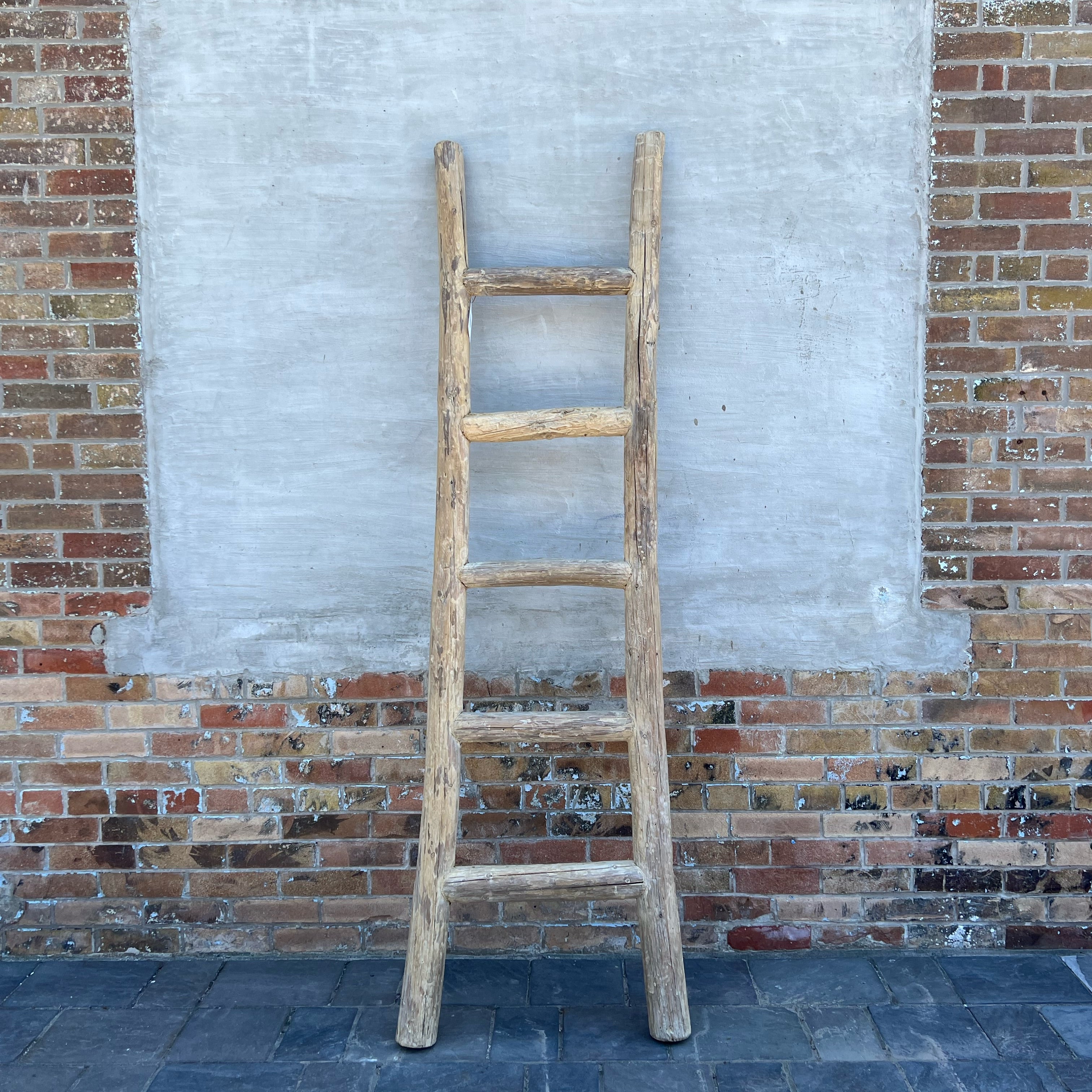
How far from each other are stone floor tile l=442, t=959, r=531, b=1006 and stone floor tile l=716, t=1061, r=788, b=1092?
51 centimetres

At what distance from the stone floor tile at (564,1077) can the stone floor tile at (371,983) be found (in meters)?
0.44

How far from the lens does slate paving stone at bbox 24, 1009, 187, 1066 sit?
2.06 meters

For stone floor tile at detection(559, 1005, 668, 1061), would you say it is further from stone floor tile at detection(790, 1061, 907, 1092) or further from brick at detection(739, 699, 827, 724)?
brick at detection(739, 699, 827, 724)

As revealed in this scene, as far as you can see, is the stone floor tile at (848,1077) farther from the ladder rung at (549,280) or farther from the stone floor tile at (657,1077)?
the ladder rung at (549,280)

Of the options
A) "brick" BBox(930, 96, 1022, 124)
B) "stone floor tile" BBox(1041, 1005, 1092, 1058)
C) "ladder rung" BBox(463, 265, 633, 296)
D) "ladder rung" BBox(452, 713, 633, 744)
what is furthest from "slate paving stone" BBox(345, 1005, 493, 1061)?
"brick" BBox(930, 96, 1022, 124)

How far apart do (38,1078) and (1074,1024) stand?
2.31m

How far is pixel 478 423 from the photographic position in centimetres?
219

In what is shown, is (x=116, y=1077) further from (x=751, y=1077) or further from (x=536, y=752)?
(x=751, y=1077)

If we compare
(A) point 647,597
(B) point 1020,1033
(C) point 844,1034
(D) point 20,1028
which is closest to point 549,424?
(A) point 647,597

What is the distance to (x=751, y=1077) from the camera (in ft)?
6.49

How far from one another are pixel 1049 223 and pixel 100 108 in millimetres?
2384

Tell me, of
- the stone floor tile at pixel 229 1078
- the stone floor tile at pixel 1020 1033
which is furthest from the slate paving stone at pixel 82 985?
the stone floor tile at pixel 1020 1033

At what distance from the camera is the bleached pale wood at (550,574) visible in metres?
2.16

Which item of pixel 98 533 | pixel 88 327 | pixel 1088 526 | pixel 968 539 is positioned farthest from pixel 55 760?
pixel 1088 526
